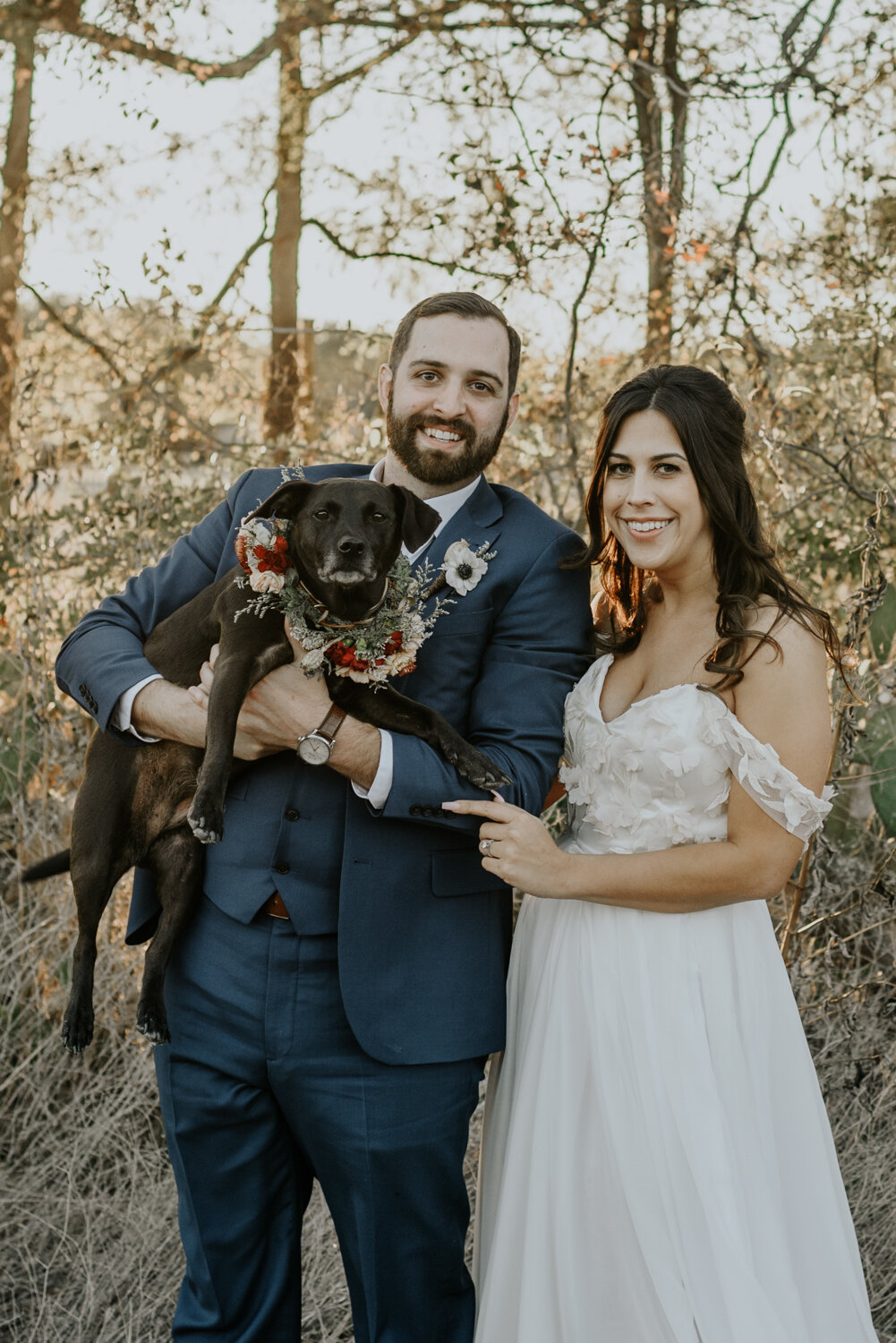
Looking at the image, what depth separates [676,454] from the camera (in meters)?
2.30

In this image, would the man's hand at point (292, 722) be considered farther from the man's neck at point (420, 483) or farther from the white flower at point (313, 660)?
the man's neck at point (420, 483)

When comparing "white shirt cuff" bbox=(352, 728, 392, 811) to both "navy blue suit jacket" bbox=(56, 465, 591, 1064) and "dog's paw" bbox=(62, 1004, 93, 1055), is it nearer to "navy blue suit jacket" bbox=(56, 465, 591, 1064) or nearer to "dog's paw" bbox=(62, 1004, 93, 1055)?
"navy blue suit jacket" bbox=(56, 465, 591, 1064)

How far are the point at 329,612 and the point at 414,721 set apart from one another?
281 mm

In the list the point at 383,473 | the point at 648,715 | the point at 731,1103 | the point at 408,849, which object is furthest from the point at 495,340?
the point at 731,1103

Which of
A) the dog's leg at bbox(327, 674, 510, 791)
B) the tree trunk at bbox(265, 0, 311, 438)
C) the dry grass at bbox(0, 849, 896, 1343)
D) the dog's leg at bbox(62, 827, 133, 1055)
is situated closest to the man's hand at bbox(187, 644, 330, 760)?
the dog's leg at bbox(327, 674, 510, 791)

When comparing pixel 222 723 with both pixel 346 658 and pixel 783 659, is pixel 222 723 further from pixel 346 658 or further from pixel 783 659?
pixel 783 659

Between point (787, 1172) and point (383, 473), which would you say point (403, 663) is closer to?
point (383, 473)

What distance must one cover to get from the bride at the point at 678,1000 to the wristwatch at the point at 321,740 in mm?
294

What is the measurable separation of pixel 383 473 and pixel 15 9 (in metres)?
5.49

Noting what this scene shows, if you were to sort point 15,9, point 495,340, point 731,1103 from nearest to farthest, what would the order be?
point 731,1103 < point 495,340 < point 15,9

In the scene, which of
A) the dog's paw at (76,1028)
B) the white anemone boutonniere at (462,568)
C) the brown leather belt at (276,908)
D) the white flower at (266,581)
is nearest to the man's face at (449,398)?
the white anemone boutonniere at (462,568)

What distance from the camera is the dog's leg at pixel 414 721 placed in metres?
2.16

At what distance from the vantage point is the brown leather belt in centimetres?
221

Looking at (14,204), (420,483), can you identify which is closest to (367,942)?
(420,483)
